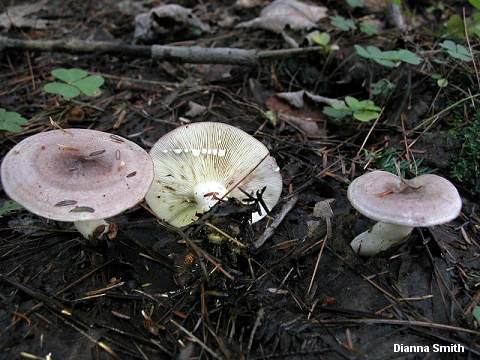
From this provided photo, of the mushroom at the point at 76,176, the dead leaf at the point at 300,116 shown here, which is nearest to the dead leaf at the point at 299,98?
the dead leaf at the point at 300,116

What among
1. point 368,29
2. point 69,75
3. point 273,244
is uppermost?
point 368,29

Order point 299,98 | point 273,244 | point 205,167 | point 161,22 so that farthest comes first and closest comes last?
point 161,22 < point 299,98 < point 205,167 < point 273,244

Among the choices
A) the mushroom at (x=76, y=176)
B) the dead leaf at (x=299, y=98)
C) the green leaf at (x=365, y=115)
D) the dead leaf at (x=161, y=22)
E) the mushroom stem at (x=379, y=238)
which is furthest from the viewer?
the dead leaf at (x=161, y=22)

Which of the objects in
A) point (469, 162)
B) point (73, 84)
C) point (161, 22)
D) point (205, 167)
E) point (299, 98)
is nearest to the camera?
point (205, 167)

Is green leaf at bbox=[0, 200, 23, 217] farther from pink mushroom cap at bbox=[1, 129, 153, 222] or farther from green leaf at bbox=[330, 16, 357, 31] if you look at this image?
green leaf at bbox=[330, 16, 357, 31]

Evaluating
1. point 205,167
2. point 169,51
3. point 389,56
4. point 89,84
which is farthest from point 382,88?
point 89,84

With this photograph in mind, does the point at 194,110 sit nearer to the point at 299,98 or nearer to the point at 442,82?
the point at 299,98

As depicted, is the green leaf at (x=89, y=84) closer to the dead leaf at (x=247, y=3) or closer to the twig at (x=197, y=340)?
the twig at (x=197, y=340)

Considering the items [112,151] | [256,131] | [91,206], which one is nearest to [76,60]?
[256,131]
